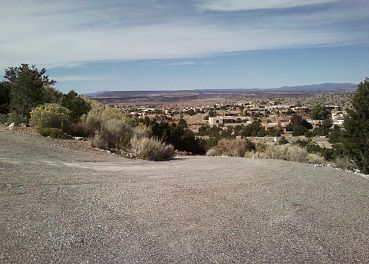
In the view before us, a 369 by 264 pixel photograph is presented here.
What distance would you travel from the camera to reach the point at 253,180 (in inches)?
448

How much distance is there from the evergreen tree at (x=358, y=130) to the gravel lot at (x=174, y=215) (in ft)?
38.8

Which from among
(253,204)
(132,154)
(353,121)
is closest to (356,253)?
(253,204)

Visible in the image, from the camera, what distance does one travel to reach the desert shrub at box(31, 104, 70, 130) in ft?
64.7

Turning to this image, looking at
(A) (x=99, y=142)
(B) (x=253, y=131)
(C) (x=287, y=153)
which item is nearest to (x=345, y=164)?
(C) (x=287, y=153)

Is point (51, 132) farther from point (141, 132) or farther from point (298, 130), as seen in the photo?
point (298, 130)

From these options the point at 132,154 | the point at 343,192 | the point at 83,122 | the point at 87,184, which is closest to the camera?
the point at 87,184

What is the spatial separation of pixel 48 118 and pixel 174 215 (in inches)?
520

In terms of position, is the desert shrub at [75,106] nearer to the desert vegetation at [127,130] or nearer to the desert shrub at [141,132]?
the desert vegetation at [127,130]

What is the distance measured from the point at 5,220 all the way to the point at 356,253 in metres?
4.82

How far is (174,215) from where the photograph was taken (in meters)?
7.83

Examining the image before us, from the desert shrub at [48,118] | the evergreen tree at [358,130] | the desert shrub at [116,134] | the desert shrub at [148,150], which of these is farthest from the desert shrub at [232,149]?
the desert shrub at [48,118]

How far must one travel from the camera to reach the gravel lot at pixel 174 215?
20.3ft

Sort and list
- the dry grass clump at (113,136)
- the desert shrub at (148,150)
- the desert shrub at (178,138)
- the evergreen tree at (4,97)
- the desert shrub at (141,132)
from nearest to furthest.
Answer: the desert shrub at (148,150) < the dry grass clump at (113,136) < the desert shrub at (141,132) < the desert shrub at (178,138) < the evergreen tree at (4,97)

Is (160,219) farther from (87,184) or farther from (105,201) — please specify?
(87,184)
